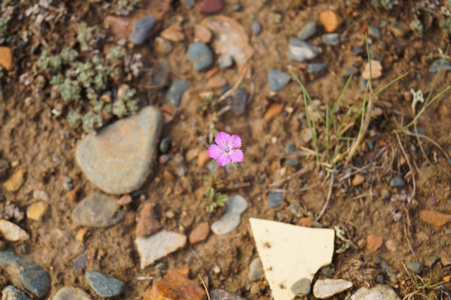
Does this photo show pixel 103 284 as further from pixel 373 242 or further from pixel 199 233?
pixel 373 242

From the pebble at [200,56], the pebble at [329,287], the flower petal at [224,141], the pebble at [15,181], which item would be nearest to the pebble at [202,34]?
the pebble at [200,56]

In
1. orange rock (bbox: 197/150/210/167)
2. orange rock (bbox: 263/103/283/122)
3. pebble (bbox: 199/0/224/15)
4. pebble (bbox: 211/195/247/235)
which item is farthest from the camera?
pebble (bbox: 199/0/224/15)

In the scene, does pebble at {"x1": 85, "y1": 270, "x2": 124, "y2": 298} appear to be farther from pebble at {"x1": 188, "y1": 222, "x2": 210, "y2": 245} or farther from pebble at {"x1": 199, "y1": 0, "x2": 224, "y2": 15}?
pebble at {"x1": 199, "y1": 0, "x2": 224, "y2": 15}

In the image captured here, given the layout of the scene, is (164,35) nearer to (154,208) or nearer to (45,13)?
(45,13)

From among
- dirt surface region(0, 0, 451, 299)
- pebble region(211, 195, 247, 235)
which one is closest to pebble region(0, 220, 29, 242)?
dirt surface region(0, 0, 451, 299)

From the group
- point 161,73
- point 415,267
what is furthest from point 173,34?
point 415,267

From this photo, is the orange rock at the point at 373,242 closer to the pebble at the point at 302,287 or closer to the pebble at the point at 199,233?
the pebble at the point at 302,287
